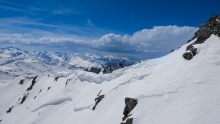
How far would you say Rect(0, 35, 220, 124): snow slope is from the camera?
74.8 feet

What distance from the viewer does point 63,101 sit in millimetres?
54531

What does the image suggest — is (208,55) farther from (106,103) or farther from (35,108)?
(35,108)

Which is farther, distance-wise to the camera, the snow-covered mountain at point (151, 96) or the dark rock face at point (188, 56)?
the dark rock face at point (188, 56)

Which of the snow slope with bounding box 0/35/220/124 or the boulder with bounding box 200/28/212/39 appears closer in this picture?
the snow slope with bounding box 0/35/220/124

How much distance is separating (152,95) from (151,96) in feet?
0.92

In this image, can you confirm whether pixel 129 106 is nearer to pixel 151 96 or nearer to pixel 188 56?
pixel 151 96

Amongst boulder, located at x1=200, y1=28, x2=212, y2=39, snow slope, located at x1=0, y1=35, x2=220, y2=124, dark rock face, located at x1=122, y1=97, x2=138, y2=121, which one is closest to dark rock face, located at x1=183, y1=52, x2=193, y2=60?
snow slope, located at x1=0, y1=35, x2=220, y2=124

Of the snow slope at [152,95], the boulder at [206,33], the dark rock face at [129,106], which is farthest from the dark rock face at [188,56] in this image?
the dark rock face at [129,106]

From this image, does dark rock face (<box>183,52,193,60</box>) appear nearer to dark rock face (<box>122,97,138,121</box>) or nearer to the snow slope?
the snow slope

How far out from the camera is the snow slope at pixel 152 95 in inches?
898

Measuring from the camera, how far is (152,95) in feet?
94.6

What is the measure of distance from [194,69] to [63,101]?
139 feet

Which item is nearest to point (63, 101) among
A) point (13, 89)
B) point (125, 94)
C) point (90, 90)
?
point (90, 90)

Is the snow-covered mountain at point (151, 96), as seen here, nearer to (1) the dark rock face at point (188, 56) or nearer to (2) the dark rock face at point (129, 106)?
(2) the dark rock face at point (129, 106)
